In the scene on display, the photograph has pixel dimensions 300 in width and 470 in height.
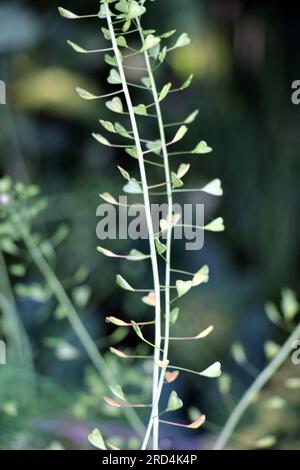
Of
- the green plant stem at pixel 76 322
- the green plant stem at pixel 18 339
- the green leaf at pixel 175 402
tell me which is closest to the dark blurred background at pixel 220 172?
the green plant stem at pixel 18 339

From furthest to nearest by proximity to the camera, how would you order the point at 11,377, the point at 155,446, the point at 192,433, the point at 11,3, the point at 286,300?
the point at 11,3 → the point at 192,433 → the point at 11,377 → the point at 286,300 → the point at 155,446

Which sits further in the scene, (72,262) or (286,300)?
(72,262)

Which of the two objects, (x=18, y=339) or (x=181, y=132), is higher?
(x=181, y=132)

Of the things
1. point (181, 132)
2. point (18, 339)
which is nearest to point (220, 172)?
point (18, 339)

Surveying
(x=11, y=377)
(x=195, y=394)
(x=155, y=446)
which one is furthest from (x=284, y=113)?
(x=155, y=446)

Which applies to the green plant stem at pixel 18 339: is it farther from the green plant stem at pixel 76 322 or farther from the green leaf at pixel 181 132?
the green leaf at pixel 181 132

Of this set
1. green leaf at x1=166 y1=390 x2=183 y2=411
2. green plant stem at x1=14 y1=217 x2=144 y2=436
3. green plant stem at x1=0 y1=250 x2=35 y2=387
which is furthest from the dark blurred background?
green leaf at x1=166 y1=390 x2=183 y2=411

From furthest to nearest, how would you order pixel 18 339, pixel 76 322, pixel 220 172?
pixel 220 172 → pixel 18 339 → pixel 76 322

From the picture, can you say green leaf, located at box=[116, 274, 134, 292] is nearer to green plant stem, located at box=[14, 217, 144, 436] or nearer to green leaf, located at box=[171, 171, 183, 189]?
green leaf, located at box=[171, 171, 183, 189]

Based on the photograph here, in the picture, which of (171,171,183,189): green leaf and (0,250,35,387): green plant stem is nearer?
(171,171,183,189): green leaf

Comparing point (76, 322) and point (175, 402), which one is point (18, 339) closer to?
point (76, 322)
